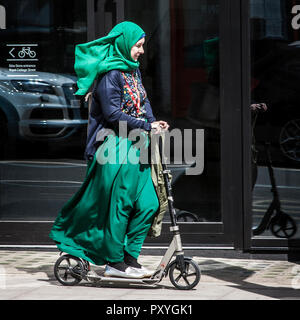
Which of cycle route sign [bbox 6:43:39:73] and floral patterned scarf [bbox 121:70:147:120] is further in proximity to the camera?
cycle route sign [bbox 6:43:39:73]

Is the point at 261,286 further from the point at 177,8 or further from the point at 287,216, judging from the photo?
the point at 177,8

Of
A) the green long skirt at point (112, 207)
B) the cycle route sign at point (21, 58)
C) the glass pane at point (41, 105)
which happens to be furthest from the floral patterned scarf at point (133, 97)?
the cycle route sign at point (21, 58)

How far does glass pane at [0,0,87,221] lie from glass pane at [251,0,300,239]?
5.20 ft

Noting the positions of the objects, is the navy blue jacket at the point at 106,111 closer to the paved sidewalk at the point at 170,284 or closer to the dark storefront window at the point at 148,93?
the paved sidewalk at the point at 170,284

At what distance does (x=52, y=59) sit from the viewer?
27.4 ft

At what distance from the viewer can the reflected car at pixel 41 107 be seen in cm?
838

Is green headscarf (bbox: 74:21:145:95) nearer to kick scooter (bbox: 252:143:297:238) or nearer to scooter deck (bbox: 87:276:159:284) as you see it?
scooter deck (bbox: 87:276:159:284)

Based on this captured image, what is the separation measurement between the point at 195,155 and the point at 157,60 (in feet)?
3.02

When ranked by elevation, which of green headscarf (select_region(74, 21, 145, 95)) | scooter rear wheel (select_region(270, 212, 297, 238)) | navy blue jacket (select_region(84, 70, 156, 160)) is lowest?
scooter rear wheel (select_region(270, 212, 297, 238))

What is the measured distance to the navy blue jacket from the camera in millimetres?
6684

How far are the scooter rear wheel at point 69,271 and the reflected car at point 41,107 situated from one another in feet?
5.82

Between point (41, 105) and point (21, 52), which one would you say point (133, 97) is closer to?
point (41, 105)

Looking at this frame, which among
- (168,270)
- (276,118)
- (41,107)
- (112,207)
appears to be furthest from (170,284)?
(41,107)

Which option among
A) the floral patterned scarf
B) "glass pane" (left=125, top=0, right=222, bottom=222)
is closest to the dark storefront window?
"glass pane" (left=125, top=0, right=222, bottom=222)
